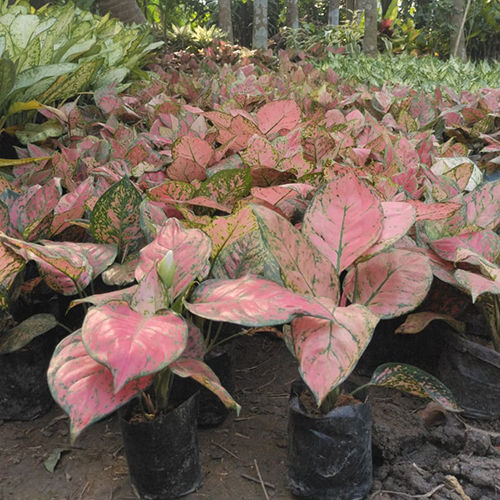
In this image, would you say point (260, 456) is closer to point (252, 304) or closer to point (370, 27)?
point (252, 304)

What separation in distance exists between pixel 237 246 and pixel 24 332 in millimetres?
521

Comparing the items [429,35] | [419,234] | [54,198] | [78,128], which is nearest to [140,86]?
[78,128]

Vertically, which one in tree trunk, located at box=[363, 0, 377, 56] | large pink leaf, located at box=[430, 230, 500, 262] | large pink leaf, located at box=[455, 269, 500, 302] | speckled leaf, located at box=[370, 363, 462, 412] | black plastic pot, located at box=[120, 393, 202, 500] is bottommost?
tree trunk, located at box=[363, 0, 377, 56]

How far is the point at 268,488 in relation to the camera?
1113 millimetres

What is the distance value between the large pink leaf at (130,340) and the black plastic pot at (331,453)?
0.34 metres

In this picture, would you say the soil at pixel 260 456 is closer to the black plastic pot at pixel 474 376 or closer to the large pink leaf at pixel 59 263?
the black plastic pot at pixel 474 376

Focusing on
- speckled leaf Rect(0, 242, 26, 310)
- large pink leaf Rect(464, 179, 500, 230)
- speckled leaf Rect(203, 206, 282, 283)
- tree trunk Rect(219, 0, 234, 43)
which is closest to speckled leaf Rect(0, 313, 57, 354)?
speckled leaf Rect(0, 242, 26, 310)

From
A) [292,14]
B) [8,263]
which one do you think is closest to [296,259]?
[8,263]

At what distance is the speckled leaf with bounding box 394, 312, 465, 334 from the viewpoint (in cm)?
121

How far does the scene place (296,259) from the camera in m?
0.98

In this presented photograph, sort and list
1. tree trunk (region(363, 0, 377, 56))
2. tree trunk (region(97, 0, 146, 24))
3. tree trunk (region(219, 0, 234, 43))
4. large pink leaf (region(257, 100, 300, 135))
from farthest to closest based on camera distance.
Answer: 1. tree trunk (region(219, 0, 234, 43))
2. tree trunk (region(363, 0, 377, 56))
3. tree trunk (region(97, 0, 146, 24))
4. large pink leaf (region(257, 100, 300, 135))

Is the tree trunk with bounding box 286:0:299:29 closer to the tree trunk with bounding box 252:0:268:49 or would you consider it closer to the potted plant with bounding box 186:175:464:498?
the tree trunk with bounding box 252:0:268:49

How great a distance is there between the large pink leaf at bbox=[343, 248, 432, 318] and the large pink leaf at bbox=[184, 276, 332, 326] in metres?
0.19

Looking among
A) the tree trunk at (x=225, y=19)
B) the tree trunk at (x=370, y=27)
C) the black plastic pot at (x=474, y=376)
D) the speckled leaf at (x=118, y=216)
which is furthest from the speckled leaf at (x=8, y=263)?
the tree trunk at (x=225, y=19)
